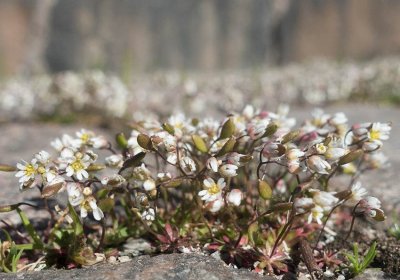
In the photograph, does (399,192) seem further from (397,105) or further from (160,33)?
(160,33)

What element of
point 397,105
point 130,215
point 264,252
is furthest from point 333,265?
point 397,105

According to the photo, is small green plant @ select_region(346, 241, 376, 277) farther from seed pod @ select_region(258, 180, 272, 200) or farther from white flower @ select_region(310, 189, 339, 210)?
seed pod @ select_region(258, 180, 272, 200)

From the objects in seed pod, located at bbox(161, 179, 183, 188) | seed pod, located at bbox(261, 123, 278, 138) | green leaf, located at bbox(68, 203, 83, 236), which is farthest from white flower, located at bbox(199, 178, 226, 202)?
green leaf, located at bbox(68, 203, 83, 236)

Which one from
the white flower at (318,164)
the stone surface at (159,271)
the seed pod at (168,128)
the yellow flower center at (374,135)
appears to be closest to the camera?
the stone surface at (159,271)

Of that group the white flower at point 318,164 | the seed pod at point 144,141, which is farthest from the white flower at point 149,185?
the white flower at point 318,164

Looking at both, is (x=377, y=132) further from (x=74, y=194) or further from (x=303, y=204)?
(x=74, y=194)

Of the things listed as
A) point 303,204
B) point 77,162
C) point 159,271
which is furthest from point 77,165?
point 303,204

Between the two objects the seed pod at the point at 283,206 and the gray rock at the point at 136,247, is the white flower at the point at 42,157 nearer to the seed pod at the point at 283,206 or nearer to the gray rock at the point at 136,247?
the gray rock at the point at 136,247
